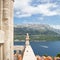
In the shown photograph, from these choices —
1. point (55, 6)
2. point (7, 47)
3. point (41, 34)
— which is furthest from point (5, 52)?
point (55, 6)

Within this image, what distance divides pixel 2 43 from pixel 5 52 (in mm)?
284

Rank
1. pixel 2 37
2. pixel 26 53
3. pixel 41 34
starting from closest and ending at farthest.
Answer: pixel 2 37, pixel 26 53, pixel 41 34

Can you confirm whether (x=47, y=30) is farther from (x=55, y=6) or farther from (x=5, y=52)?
(x=5, y=52)

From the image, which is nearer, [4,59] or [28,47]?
[4,59]

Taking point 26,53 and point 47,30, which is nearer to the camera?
point 26,53

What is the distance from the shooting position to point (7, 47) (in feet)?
18.2

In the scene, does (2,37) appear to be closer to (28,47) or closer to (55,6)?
(28,47)

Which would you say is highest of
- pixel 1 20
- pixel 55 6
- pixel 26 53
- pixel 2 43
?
pixel 55 6

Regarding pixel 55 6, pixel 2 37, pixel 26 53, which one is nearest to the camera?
pixel 2 37

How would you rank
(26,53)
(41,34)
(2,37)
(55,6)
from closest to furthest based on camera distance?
1. (2,37)
2. (26,53)
3. (41,34)
4. (55,6)

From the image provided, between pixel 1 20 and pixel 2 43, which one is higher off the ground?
pixel 1 20

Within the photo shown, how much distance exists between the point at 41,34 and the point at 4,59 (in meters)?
29.4

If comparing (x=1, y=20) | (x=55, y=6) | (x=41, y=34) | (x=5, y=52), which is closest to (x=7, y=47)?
(x=5, y=52)

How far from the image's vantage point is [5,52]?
551 centimetres
